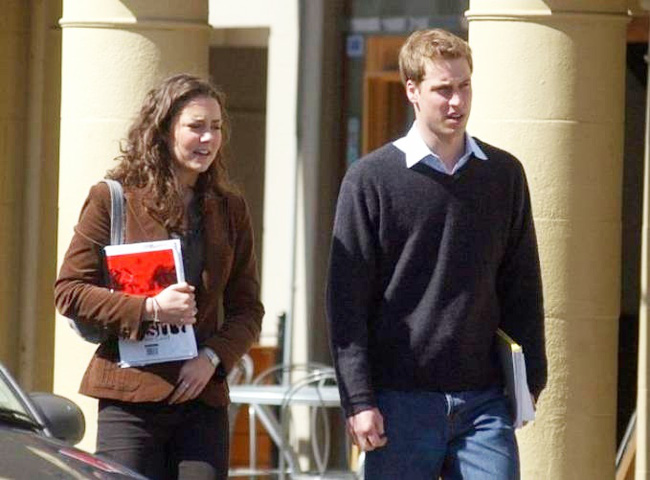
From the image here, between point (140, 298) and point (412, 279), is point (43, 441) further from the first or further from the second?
point (412, 279)

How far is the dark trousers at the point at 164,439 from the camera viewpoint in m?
5.92

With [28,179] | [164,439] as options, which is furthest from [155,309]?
[28,179]

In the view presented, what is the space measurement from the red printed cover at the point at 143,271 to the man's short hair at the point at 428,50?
34.5 inches

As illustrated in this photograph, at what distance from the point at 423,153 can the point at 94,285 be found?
1033 millimetres

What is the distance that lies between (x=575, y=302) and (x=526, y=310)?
2092mm

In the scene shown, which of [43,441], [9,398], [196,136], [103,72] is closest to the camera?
[43,441]

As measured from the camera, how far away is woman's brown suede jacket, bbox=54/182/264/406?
19.5ft

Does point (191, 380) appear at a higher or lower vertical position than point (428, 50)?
lower

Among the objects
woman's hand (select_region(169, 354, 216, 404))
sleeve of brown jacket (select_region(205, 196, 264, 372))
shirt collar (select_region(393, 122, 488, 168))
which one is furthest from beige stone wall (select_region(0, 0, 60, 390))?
shirt collar (select_region(393, 122, 488, 168))

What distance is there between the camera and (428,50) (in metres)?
5.93

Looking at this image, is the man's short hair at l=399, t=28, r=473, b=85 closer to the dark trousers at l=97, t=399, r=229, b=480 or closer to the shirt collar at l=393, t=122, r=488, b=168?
the shirt collar at l=393, t=122, r=488, b=168

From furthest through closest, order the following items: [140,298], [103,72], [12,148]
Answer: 1. [12,148]
2. [103,72]
3. [140,298]

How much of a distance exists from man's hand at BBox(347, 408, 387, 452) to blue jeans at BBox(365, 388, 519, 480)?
52mm

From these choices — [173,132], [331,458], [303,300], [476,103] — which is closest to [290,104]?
[303,300]
